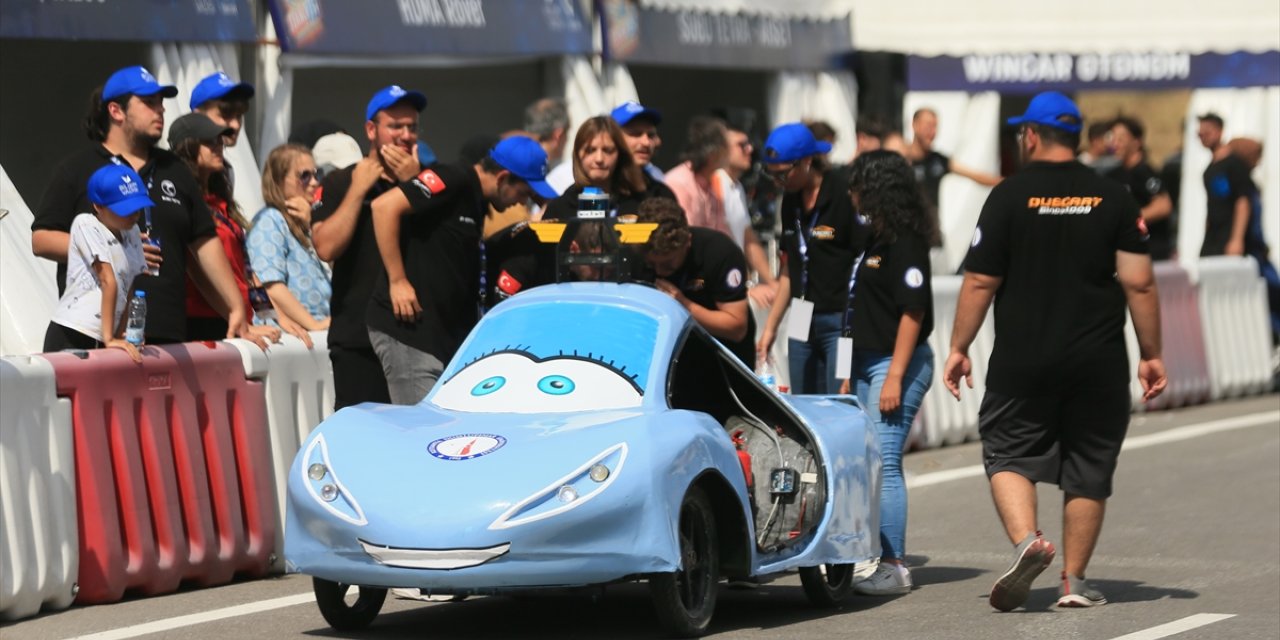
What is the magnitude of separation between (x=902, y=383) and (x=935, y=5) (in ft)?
52.0

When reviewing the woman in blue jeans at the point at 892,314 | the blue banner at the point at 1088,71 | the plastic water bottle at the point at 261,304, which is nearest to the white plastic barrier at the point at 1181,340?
the blue banner at the point at 1088,71

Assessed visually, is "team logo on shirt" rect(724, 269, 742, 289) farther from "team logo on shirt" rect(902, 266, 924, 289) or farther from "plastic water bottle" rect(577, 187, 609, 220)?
"team logo on shirt" rect(902, 266, 924, 289)

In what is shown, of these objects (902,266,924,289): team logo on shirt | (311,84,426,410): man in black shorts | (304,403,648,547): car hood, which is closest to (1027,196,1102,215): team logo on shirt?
(902,266,924,289): team logo on shirt

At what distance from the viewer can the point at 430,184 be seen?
930cm

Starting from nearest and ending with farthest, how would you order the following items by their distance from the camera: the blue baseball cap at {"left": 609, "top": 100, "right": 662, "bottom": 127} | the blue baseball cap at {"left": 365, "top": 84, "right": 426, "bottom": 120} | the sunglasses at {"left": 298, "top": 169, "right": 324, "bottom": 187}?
the blue baseball cap at {"left": 365, "top": 84, "right": 426, "bottom": 120} → the blue baseball cap at {"left": 609, "top": 100, "right": 662, "bottom": 127} → the sunglasses at {"left": 298, "top": 169, "right": 324, "bottom": 187}

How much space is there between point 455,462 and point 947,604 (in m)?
2.40

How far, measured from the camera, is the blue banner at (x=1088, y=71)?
80.2 ft

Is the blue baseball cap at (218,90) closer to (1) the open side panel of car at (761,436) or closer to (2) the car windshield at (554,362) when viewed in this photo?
(2) the car windshield at (554,362)

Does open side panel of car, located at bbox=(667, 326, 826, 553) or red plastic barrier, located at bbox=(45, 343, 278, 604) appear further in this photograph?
red plastic barrier, located at bbox=(45, 343, 278, 604)

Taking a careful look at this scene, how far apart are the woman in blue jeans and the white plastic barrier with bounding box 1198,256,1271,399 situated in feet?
29.9

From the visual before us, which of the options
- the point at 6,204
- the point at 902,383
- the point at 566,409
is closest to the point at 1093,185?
the point at 902,383

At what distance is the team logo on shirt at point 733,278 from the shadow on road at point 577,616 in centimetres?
130

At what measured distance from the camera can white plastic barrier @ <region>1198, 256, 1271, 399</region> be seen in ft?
60.3

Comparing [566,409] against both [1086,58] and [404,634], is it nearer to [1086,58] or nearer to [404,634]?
[404,634]
